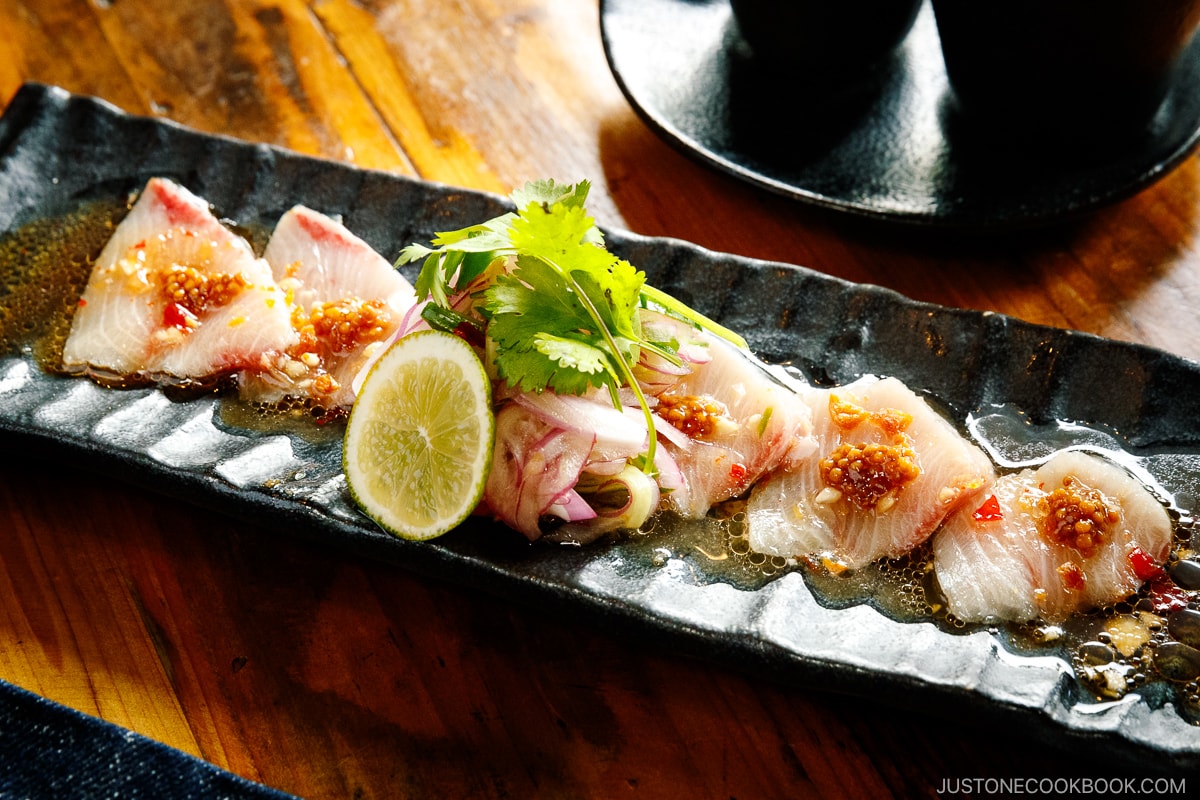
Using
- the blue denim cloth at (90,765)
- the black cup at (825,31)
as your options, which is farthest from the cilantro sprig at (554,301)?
the black cup at (825,31)

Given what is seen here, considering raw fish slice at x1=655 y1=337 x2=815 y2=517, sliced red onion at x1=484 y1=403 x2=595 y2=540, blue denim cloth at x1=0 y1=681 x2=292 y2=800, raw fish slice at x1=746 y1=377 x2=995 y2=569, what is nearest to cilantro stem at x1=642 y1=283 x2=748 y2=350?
raw fish slice at x1=655 y1=337 x2=815 y2=517

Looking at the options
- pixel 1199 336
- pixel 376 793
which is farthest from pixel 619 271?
pixel 1199 336

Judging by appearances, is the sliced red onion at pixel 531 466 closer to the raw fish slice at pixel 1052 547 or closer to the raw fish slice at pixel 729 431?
the raw fish slice at pixel 729 431

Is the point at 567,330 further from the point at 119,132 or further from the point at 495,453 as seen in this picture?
the point at 119,132

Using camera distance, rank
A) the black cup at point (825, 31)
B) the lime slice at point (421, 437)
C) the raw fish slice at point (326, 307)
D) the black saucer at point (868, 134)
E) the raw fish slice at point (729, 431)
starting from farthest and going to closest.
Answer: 1. the black cup at point (825, 31)
2. the black saucer at point (868, 134)
3. the raw fish slice at point (326, 307)
4. the raw fish slice at point (729, 431)
5. the lime slice at point (421, 437)

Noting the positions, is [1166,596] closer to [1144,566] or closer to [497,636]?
[1144,566]

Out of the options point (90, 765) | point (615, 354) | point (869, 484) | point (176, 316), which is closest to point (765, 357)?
point (869, 484)
